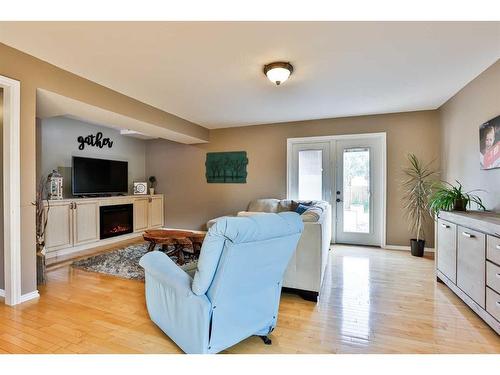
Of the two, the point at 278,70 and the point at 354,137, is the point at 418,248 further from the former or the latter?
the point at 278,70

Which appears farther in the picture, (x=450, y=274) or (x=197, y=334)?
(x=450, y=274)

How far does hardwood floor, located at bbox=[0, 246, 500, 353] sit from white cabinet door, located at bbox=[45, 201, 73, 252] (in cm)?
103

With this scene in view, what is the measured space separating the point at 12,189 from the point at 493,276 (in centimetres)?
413

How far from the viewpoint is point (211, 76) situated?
9.98 feet

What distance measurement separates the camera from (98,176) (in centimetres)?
508

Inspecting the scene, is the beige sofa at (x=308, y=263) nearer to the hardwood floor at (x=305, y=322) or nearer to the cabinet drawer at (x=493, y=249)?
the hardwood floor at (x=305, y=322)

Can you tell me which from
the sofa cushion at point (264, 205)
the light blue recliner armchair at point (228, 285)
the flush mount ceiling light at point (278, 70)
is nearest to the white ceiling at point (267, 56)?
the flush mount ceiling light at point (278, 70)

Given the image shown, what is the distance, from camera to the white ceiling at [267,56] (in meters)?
2.08

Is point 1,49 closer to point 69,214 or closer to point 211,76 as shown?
point 211,76

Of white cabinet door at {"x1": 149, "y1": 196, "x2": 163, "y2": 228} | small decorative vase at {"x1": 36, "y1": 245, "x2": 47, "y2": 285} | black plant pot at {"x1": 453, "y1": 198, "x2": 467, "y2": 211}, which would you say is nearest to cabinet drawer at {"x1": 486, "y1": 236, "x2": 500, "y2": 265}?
black plant pot at {"x1": 453, "y1": 198, "x2": 467, "y2": 211}

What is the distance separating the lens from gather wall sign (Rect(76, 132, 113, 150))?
16.4ft

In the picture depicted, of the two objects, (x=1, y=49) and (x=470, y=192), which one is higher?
(x=1, y=49)
